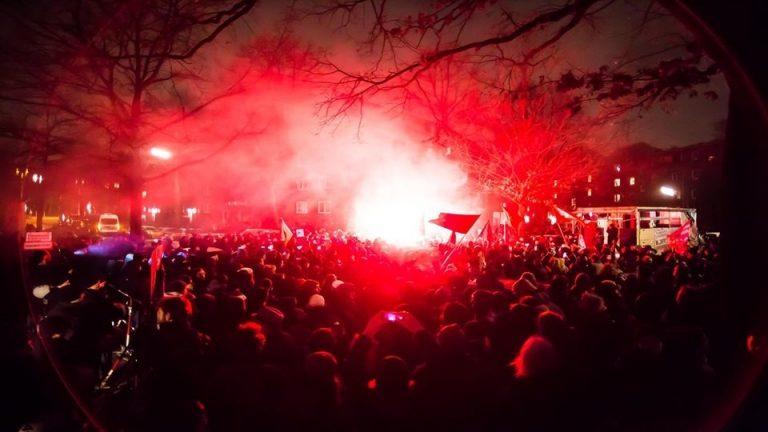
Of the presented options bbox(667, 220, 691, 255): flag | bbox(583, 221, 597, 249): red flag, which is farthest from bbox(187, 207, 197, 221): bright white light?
bbox(667, 220, 691, 255): flag

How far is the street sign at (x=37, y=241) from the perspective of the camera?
8.83m

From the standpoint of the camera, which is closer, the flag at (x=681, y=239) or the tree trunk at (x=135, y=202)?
the flag at (x=681, y=239)

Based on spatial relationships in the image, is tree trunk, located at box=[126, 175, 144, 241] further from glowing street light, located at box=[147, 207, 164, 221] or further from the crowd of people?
glowing street light, located at box=[147, 207, 164, 221]

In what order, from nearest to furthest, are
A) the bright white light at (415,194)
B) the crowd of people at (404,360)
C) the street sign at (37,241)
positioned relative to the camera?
the crowd of people at (404,360) → the street sign at (37,241) → the bright white light at (415,194)

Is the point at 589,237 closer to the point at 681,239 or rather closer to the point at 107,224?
the point at 681,239

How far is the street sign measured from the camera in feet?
29.0

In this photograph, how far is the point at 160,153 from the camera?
14.5 meters

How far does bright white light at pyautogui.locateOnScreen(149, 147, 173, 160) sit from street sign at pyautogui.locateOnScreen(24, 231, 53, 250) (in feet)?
18.2

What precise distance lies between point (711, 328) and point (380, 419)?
285 centimetres

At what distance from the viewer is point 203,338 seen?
4637 millimetres

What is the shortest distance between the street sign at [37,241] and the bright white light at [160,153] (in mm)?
5559

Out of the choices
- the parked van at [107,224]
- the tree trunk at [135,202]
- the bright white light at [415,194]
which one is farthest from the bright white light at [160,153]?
the parked van at [107,224]

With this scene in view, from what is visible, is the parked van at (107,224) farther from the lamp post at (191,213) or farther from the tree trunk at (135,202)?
the tree trunk at (135,202)

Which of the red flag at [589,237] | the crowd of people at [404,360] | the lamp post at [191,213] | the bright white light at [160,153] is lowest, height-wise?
the crowd of people at [404,360]
